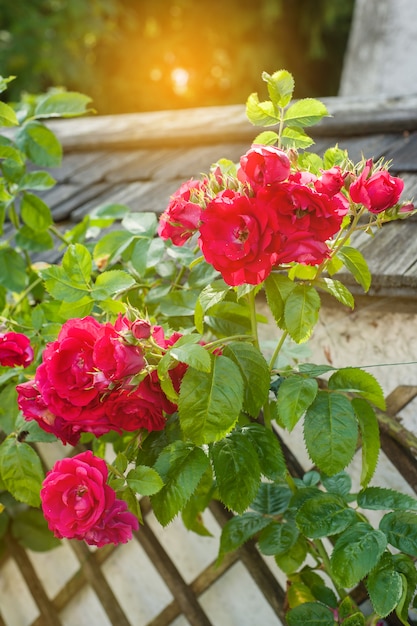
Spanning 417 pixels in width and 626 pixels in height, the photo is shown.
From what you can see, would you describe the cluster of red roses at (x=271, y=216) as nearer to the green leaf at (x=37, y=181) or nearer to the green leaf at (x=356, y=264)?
the green leaf at (x=356, y=264)

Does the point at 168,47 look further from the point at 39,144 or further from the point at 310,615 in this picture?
the point at 310,615

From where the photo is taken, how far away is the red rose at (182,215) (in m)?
1.15

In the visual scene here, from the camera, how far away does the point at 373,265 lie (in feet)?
4.85

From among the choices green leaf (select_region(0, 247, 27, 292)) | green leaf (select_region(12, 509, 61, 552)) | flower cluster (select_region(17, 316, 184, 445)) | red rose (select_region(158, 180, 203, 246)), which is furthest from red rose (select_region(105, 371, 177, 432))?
green leaf (select_region(12, 509, 61, 552))

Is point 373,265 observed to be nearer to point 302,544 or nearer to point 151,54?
point 302,544

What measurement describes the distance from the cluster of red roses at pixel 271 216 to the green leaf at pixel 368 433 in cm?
28

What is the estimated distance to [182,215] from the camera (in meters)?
1.15

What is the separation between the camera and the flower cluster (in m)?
1.12

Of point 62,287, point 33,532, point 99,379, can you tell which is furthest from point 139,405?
point 33,532

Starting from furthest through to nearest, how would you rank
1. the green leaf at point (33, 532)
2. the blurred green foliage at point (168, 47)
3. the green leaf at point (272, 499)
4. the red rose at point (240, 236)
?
the blurred green foliage at point (168, 47) < the green leaf at point (33, 532) < the green leaf at point (272, 499) < the red rose at point (240, 236)

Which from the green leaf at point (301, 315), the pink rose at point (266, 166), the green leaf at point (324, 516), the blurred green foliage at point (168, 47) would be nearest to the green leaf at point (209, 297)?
the green leaf at point (301, 315)

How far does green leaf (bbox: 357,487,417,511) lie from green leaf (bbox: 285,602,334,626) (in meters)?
0.20

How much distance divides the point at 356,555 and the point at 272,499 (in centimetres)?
33

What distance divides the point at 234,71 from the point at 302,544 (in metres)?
10.8
